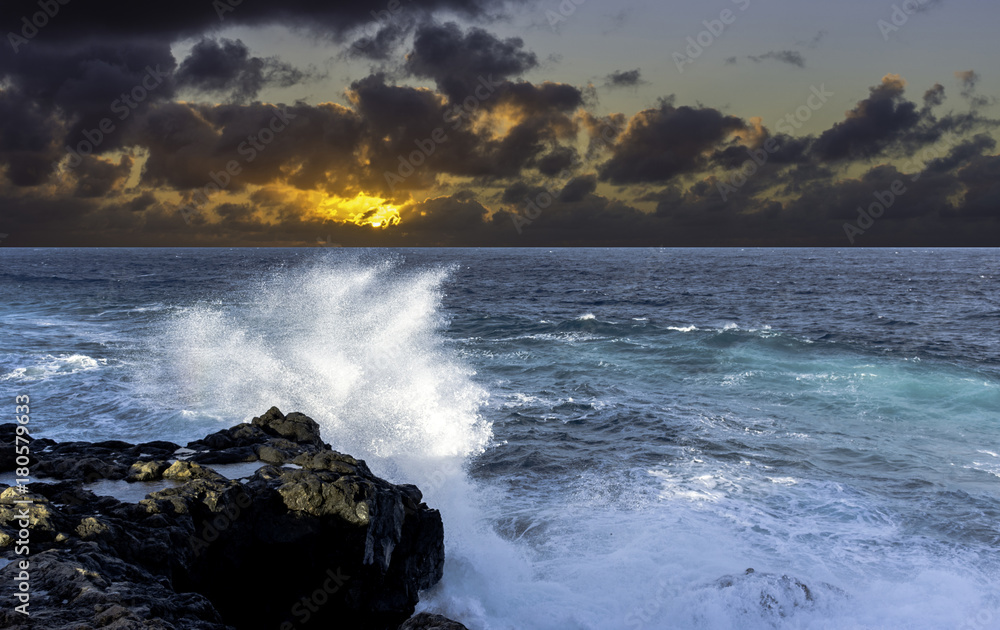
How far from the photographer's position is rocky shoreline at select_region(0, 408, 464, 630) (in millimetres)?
6816

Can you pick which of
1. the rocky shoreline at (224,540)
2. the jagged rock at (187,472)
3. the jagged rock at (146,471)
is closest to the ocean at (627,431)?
the rocky shoreline at (224,540)

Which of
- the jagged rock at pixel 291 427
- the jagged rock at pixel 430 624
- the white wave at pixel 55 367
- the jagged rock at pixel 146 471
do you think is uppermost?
the jagged rock at pixel 146 471

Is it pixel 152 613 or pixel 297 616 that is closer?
pixel 152 613

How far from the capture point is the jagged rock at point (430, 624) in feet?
23.3

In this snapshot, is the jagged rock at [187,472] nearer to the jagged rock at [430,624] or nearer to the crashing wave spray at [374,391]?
the crashing wave spray at [374,391]

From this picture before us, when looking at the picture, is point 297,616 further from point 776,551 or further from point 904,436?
point 904,436

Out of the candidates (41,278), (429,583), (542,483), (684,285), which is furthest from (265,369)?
(41,278)

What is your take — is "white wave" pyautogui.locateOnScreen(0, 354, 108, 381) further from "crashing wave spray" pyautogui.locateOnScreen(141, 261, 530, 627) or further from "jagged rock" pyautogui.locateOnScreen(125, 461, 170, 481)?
"jagged rock" pyautogui.locateOnScreen(125, 461, 170, 481)

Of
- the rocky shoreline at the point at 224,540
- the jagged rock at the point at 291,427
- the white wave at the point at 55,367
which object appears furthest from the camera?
the white wave at the point at 55,367

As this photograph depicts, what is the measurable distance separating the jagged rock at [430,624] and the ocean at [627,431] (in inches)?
128

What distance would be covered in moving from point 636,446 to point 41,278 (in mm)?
86663

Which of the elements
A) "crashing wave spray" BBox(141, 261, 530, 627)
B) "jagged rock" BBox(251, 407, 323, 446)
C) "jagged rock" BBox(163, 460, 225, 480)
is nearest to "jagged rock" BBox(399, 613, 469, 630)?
"crashing wave spray" BBox(141, 261, 530, 627)

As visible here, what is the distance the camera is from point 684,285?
261 ft

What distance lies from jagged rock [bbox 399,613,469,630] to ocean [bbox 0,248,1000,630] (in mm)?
3255
